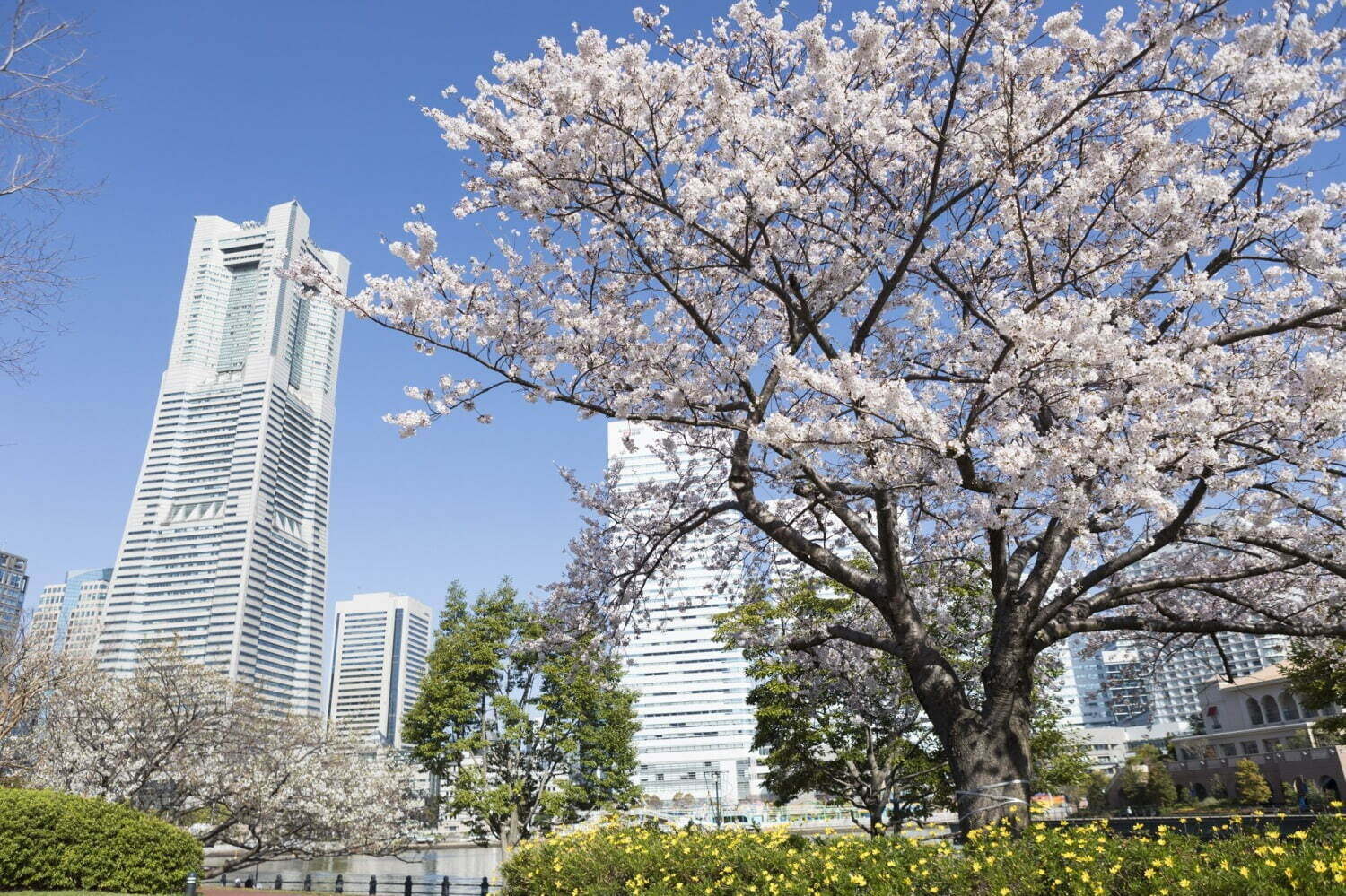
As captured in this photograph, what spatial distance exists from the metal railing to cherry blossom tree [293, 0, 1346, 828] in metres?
12.9

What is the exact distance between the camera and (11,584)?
76812 mm

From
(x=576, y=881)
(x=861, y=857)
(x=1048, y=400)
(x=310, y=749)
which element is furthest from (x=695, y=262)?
(x=310, y=749)

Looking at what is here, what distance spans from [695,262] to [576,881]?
6162mm

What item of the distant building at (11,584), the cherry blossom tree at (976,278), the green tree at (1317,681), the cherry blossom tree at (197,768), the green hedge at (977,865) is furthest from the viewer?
the distant building at (11,584)

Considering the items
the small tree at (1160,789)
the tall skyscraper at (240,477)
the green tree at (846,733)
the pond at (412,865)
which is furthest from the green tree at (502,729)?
the tall skyscraper at (240,477)

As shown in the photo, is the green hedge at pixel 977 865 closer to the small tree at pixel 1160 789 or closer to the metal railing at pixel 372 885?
the metal railing at pixel 372 885

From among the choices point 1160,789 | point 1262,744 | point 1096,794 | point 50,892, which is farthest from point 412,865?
point 1262,744

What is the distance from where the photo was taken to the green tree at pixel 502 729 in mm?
25281

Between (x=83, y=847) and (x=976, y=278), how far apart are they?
13.9 m

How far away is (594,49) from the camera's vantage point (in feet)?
21.9

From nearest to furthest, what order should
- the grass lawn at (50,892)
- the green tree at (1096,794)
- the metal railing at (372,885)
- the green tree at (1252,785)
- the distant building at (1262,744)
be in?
the grass lawn at (50,892), the metal railing at (372,885), the distant building at (1262,744), the green tree at (1252,785), the green tree at (1096,794)

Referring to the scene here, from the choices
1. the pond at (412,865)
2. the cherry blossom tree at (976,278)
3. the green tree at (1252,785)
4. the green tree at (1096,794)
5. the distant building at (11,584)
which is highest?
the distant building at (11,584)

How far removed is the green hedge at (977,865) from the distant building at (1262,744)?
38127mm

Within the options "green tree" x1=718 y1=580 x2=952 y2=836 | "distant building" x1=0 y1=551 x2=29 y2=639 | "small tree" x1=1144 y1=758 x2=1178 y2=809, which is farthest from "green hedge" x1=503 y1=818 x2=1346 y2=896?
"small tree" x1=1144 y1=758 x2=1178 y2=809
